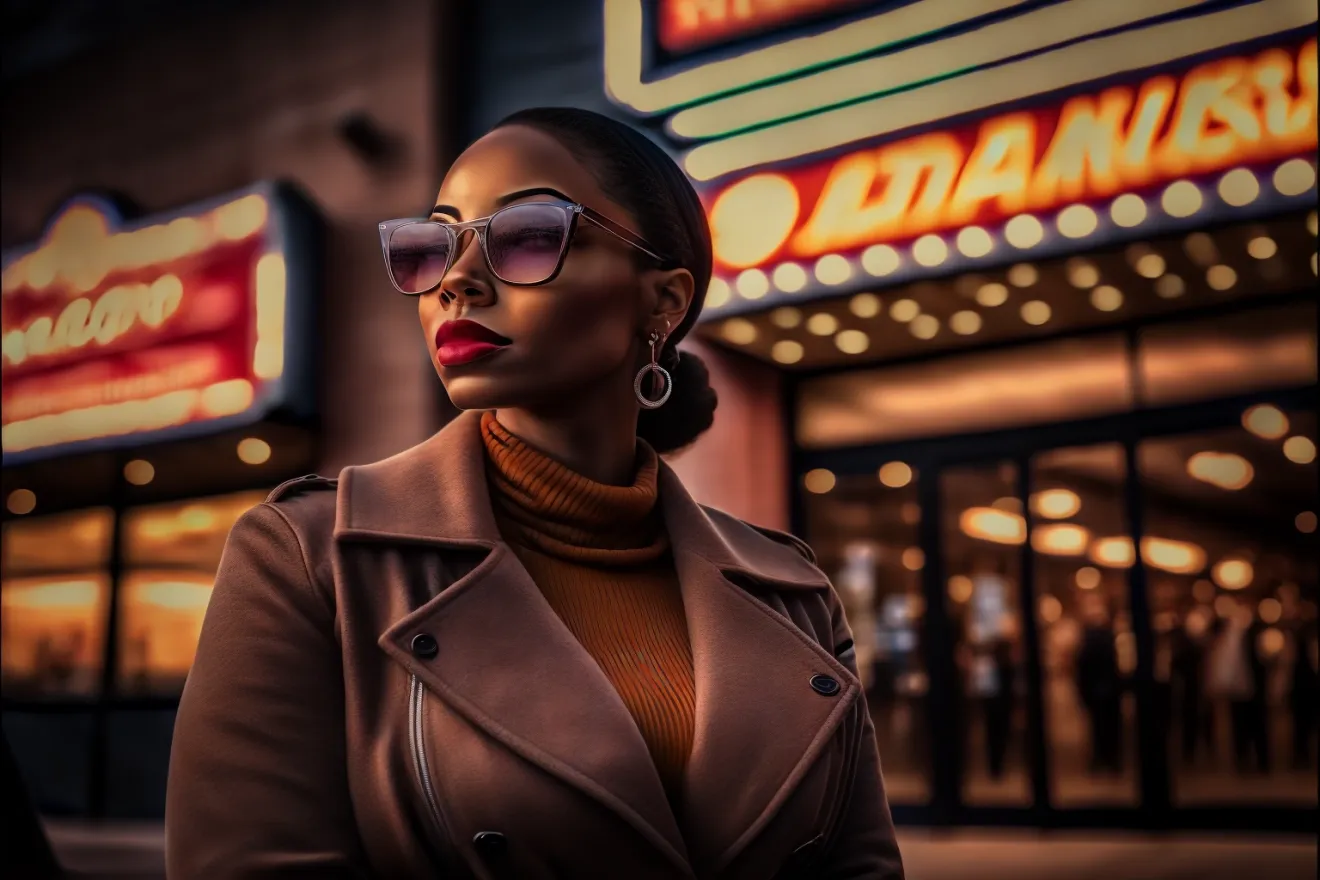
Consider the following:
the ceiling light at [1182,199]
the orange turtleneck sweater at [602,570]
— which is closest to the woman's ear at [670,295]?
the orange turtleneck sweater at [602,570]

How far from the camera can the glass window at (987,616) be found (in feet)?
29.2

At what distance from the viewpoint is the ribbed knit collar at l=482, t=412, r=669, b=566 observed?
1863 millimetres

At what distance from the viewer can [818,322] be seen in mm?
8156

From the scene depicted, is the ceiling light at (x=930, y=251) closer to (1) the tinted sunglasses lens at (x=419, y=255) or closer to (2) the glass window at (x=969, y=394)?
(2) the glass window at (x=969, y=394)

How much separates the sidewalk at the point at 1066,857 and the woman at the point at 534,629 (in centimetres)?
542

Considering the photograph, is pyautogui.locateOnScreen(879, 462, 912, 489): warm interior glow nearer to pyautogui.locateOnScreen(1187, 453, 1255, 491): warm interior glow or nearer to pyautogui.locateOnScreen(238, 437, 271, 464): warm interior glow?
pyautogui.locateOnScreen(1187, 453, 1255, 491): warm interior glow

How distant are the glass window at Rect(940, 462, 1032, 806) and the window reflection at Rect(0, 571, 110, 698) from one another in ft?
25.1

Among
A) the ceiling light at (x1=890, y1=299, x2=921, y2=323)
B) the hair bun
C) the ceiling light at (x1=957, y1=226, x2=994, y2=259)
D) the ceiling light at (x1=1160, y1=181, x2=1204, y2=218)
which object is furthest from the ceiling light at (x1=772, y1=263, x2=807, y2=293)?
the hair bun

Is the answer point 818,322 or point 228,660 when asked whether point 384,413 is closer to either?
point 818,322

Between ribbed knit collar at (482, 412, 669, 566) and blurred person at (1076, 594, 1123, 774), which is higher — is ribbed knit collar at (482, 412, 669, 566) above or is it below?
above

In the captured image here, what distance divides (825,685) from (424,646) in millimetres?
628

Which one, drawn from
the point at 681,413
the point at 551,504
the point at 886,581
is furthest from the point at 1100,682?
the point at 551,504

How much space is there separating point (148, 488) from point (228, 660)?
10.8 meters

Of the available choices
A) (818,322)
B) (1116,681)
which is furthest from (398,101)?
(1116,681)
